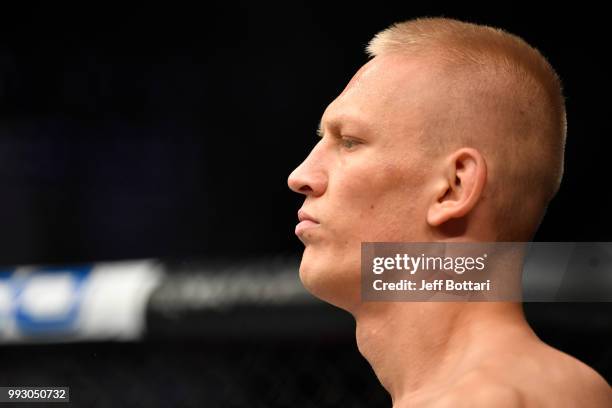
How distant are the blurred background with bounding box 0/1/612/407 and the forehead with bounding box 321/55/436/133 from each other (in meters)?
0.55

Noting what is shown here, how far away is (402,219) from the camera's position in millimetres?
1190

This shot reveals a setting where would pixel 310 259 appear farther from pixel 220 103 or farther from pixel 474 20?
pixel 220 103

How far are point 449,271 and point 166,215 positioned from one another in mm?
1285

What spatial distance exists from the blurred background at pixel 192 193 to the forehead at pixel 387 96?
552 mm

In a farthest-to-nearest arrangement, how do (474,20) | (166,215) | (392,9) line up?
(166,215)
(392,9)
(474,20)

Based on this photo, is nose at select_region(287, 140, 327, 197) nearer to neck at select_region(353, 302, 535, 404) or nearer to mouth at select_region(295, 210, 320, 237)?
mouth at select_region(295, 210, 320, 237)

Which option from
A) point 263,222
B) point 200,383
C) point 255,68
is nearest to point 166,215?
point 263,222

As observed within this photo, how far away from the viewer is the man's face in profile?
3.90 feet

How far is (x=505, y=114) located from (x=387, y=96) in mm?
143

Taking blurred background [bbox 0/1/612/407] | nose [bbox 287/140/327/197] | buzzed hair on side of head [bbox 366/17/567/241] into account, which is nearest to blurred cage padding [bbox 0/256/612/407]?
blurred background [bbox 0/1/612/407]

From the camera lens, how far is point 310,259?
1.21m

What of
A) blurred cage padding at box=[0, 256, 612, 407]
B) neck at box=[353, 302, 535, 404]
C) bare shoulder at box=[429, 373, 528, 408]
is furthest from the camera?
blurred cage padding at box=[0, 256, 612, 407]

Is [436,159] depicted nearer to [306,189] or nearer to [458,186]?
[458,186]

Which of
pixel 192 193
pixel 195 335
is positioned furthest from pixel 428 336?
pixel 192 193
